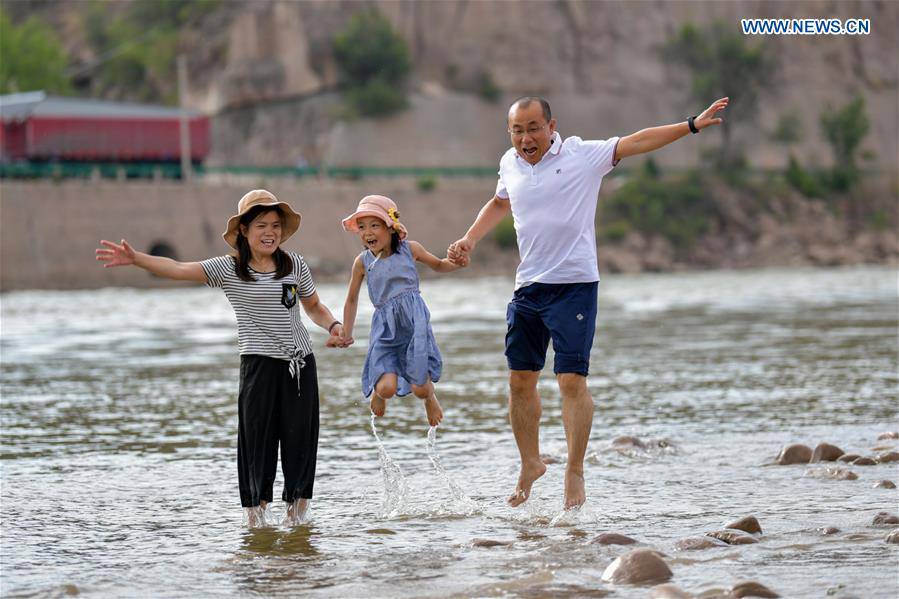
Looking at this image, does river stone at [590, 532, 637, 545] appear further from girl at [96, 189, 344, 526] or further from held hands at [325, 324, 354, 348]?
held hands at [325, 324, 354, 348]

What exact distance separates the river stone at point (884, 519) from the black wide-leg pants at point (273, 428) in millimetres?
2676

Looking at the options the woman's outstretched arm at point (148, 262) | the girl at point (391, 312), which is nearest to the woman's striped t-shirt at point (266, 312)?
the woman's outstretched arm at point (148, 262)

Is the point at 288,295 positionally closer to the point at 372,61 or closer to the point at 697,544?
the point at 697,544

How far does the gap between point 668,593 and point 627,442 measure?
4119 millimetres

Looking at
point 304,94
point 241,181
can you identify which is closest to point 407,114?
point 304,94

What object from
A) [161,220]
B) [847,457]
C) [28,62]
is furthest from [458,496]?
[28,62]

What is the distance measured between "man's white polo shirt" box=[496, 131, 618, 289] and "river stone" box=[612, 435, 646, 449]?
232 centimetres

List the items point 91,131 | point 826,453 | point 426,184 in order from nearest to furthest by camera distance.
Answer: point 826,453, point 91,131, point 426,184

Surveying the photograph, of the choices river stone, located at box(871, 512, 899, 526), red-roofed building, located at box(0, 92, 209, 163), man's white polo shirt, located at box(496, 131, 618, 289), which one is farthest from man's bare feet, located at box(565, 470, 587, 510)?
red-roofed building, located at box(0, 92, 209, 163)

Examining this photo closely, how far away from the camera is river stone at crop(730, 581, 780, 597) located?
529 cm

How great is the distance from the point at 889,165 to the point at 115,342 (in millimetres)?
75691

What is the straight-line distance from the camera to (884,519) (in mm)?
6609

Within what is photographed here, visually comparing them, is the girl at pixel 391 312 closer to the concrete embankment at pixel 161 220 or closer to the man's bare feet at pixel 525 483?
the man's bare feet at pixel 525 483

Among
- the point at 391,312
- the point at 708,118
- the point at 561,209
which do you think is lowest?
the point at 391,312
